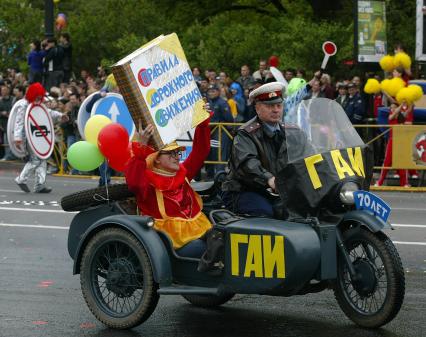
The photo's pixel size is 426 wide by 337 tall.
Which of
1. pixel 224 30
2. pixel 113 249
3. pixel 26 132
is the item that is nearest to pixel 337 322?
pixel 113 249

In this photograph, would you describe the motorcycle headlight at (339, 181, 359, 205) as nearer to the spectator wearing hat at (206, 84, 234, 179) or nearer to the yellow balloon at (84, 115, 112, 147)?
the yellow balloon at (84, 115, 112, 147)

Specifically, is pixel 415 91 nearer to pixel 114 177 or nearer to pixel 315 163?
pixel 114 177

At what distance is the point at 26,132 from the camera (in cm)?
1902

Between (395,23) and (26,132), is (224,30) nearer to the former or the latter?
(395,23)

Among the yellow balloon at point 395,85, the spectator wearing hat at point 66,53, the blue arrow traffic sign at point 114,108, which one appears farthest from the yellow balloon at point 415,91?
the spectator wearing hat at point 66,53

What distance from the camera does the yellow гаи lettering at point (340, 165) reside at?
8.12 metres

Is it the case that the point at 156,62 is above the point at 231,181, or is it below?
above

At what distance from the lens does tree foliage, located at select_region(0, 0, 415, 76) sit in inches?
1086

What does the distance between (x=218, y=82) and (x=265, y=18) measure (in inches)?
630

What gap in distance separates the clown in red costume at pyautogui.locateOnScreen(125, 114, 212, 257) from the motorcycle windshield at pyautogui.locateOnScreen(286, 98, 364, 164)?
0.82m

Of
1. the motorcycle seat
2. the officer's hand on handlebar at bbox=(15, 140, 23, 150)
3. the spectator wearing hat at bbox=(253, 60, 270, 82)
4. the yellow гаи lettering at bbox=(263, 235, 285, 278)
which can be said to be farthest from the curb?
the yellow гаи lettering at bbox=(263, 235, 285, 278)

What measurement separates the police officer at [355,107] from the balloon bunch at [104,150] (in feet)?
41.3

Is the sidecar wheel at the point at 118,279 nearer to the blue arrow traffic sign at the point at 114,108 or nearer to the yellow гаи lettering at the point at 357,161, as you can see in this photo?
the yellow гаи lettering at the point at 357,161

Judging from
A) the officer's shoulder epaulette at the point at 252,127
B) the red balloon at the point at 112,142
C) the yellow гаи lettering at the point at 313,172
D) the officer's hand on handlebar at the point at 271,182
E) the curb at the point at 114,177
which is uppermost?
the officer's shoulder epaulette at the point at 252,127
